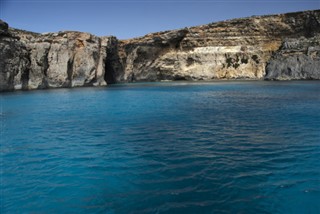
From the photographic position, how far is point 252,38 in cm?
7762

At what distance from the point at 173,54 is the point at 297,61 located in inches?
1300

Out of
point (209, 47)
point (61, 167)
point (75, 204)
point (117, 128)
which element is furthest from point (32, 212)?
point (209, 47)

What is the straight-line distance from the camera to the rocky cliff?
5159 centimetres

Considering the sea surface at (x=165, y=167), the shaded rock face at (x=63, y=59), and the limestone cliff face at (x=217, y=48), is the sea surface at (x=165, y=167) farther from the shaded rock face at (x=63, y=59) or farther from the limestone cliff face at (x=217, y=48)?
the limestone cliff face at (x=217, y=48)

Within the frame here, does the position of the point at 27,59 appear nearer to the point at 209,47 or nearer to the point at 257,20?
the point at 209,47

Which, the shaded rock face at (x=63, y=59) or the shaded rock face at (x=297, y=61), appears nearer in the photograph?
the shaded rock face at (x=63, y=59)

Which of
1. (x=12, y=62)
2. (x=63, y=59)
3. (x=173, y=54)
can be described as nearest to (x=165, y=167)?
(x=12, y=62)

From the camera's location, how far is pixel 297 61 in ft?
201

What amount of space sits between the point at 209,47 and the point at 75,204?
255 ft

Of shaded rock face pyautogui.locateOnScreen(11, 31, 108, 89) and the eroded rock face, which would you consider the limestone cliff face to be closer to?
shaded rock face pyautogui.locateOnScreen(11, 31, 108, 89)

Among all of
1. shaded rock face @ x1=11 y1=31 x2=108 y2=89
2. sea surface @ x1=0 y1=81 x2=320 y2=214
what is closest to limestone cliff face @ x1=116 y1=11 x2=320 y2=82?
shaded rock face @ x1=11 y1=31 x2=108 y2=89

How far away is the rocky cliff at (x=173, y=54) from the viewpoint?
169 feet

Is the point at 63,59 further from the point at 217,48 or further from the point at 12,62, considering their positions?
the point at 217,48

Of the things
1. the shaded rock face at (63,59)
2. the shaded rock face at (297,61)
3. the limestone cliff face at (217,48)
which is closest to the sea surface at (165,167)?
the shaded rock face at (63,59)
